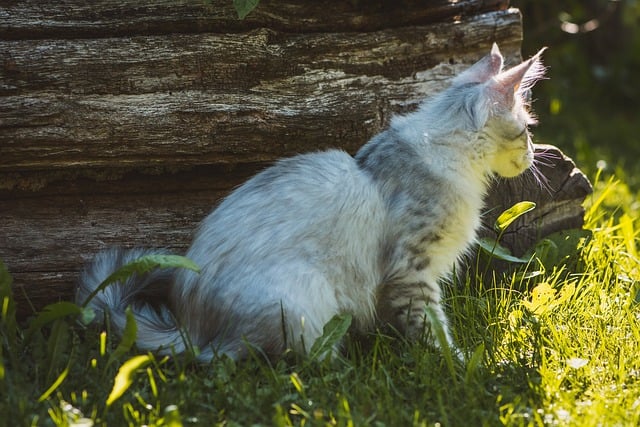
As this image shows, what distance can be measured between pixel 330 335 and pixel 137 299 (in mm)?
862

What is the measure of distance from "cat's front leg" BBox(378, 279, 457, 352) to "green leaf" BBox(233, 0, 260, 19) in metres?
1.24

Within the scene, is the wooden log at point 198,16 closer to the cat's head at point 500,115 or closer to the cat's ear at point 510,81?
the cat's head at point 500,115

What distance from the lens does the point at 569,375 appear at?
2.98 metres

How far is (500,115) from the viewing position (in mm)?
3387

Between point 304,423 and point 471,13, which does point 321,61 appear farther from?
point 304,423

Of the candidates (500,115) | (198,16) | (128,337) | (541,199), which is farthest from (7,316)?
(541,199)

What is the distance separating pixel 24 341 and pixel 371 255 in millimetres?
1343

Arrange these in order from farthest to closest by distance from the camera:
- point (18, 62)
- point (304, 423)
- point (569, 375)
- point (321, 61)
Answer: point (321, 61), point (18, 62), point (569, 375), point (304, 423)

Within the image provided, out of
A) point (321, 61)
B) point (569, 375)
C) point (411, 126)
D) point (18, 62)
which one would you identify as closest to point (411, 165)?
point (411, 126)

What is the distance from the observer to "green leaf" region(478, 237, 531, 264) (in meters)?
3.81

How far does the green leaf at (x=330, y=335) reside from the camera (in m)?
2.99

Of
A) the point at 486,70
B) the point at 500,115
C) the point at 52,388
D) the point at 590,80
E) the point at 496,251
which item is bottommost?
the point at 590,80

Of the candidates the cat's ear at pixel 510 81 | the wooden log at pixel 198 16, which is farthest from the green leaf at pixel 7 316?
the cat's ear at pixel 510 81

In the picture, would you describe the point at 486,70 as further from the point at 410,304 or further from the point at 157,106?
the point at 157,106
